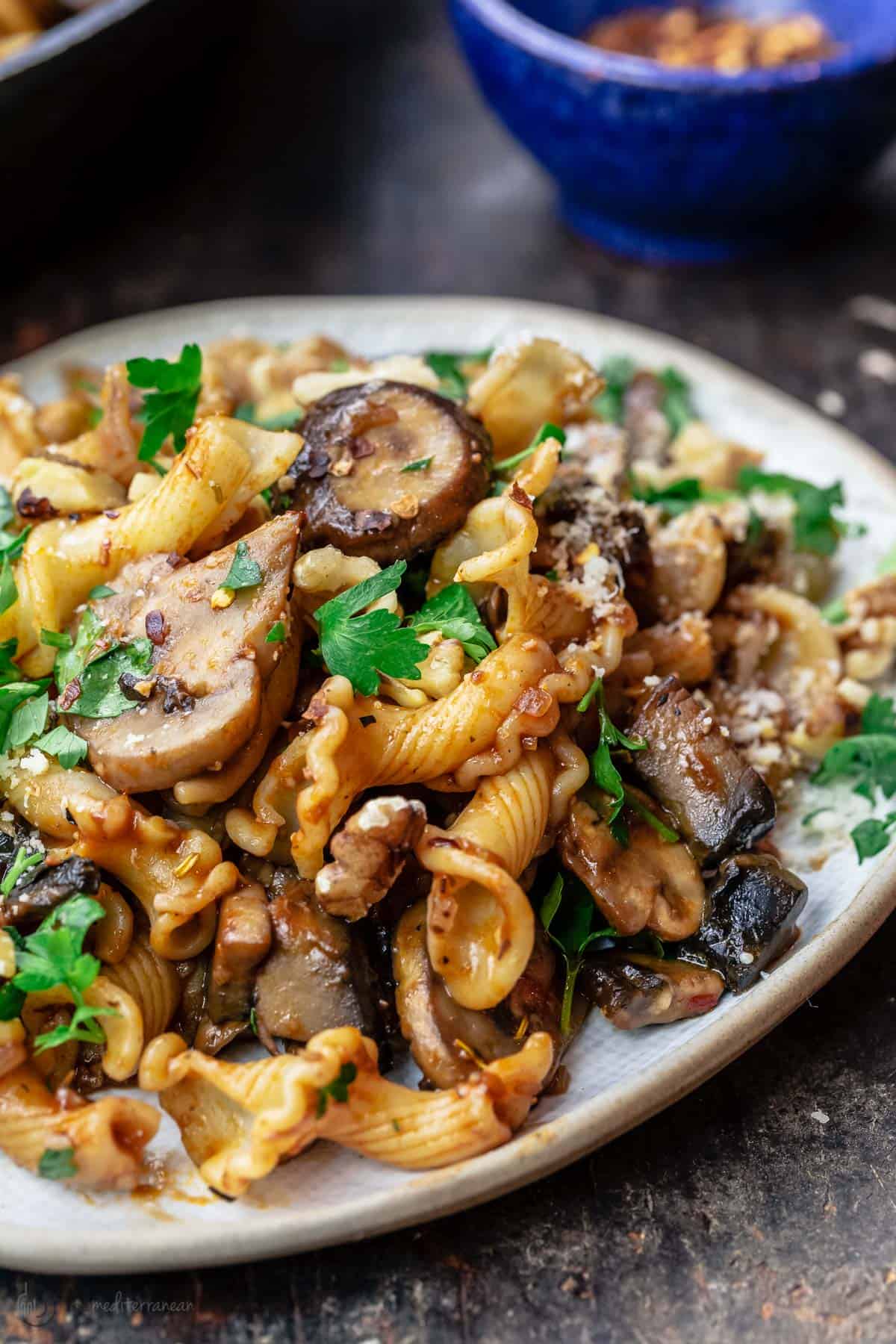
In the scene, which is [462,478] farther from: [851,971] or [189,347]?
[851,971]

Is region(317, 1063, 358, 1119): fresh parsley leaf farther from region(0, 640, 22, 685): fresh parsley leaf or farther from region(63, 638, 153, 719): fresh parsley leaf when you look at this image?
region(0, 640, 22, 685): fresh parsley leaf

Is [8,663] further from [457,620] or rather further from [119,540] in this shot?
[457,620]

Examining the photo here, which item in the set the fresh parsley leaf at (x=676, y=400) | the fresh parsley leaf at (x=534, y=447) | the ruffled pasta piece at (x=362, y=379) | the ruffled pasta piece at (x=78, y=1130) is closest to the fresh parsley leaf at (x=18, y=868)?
the ruffled pasta piece at (x=78, y=1130)

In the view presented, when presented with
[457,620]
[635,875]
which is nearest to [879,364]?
[457,620]

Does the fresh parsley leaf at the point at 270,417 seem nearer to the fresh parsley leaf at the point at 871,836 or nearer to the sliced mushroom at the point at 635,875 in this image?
the sliced mushroom at the point at 635,875

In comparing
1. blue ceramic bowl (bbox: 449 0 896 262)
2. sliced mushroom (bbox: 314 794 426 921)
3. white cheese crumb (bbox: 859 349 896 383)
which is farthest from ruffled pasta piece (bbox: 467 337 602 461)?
white cheese crumb (bbox: 859 349 896 383)

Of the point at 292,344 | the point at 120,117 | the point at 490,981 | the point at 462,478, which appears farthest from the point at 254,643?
the point at 120,117
